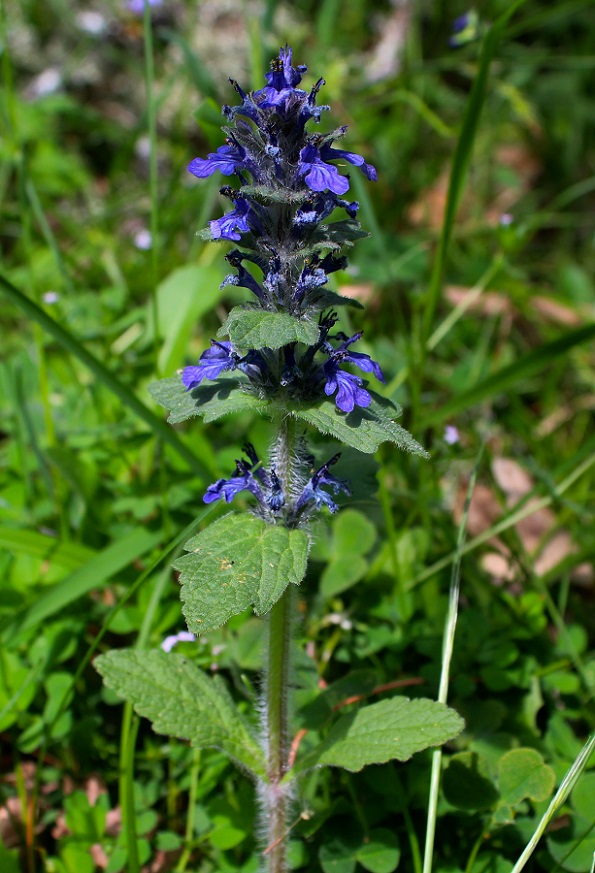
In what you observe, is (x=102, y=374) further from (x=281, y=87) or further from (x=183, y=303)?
(x=183, y=303)

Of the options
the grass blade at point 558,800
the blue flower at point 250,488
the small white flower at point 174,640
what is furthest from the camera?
the small white flower at point 174,640

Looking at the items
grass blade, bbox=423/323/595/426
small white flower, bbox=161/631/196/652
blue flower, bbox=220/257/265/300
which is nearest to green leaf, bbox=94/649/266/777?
small white flower, bbox=161/631/196/652

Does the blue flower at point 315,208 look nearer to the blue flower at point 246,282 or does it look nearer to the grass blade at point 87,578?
the blue flower at point 246,282

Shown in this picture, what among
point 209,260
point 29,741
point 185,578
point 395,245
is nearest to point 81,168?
point 209,260

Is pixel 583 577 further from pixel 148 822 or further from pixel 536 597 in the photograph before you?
A: pixel 148 822

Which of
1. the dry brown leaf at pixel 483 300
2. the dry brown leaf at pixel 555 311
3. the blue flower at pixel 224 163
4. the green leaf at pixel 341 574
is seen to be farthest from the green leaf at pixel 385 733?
the dry brown leaf at pixel 555 311

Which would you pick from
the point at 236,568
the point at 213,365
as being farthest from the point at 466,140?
the point at 236,568

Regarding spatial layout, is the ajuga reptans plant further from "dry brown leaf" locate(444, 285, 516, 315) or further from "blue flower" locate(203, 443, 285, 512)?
"dry brown leaf" locate(444, 285, 516, 315)
